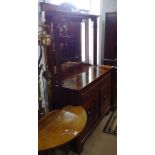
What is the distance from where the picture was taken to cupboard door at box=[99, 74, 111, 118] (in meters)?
2.78

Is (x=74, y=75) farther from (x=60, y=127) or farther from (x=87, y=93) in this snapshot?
Answer: (x=60, y=127)

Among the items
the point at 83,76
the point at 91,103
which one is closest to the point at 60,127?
the point at 91,103

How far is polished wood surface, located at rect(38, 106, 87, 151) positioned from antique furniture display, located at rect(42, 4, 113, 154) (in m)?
0.32

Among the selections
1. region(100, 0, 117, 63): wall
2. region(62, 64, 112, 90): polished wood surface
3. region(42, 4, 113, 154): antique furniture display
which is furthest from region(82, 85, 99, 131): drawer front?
region(100, 0, 117, 63): wall

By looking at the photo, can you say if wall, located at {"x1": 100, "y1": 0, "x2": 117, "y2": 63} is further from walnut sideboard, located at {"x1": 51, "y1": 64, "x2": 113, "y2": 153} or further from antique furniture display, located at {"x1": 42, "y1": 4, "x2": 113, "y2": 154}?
walnut sideboard, located at {"x1": 51, "y1": 64, "x2": 113, "y2": 153}

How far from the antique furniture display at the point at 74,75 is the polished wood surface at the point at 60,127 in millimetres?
317

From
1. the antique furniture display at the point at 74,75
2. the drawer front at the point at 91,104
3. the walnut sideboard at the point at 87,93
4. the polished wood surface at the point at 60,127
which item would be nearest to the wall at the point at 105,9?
the antique furniture display at the point at 74,75

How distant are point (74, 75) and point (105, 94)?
2.11 ft

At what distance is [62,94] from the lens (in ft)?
7.18

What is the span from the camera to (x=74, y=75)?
2666 millimetres
